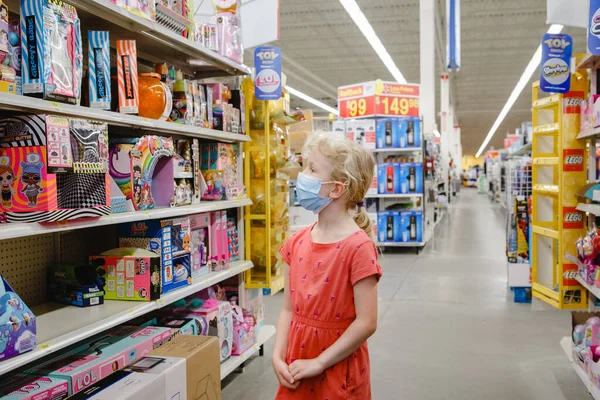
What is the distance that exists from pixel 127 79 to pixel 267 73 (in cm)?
136

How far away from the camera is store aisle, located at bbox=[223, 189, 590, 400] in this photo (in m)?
3.40

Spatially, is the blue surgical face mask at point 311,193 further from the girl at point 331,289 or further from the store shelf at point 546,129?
the store shelf at point 546,129

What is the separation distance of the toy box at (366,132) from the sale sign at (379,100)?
20cm

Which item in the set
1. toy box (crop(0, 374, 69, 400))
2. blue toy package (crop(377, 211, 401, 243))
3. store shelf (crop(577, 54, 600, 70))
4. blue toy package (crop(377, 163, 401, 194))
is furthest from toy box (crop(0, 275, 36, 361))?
blue toy package (crop(377, 211, 401, 243))

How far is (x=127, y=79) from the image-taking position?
242cm

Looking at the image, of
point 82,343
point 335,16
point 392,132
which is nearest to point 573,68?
point 82,343

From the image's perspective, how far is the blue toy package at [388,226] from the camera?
9.11m

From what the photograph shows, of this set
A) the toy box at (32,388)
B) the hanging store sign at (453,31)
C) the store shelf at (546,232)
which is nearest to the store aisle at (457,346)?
the store shelf at (546,232)

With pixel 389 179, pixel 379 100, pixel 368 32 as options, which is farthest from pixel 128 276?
pixel 368 32

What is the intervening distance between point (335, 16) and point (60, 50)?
12241 mm

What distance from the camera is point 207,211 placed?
3.26 m

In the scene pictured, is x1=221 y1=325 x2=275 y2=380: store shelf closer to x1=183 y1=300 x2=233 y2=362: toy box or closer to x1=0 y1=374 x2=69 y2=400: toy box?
x1=183 y1=300 x2=233 y2=362: toy box

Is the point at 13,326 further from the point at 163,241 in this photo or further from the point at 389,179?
the point at 389,179

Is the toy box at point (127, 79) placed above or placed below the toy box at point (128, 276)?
above
